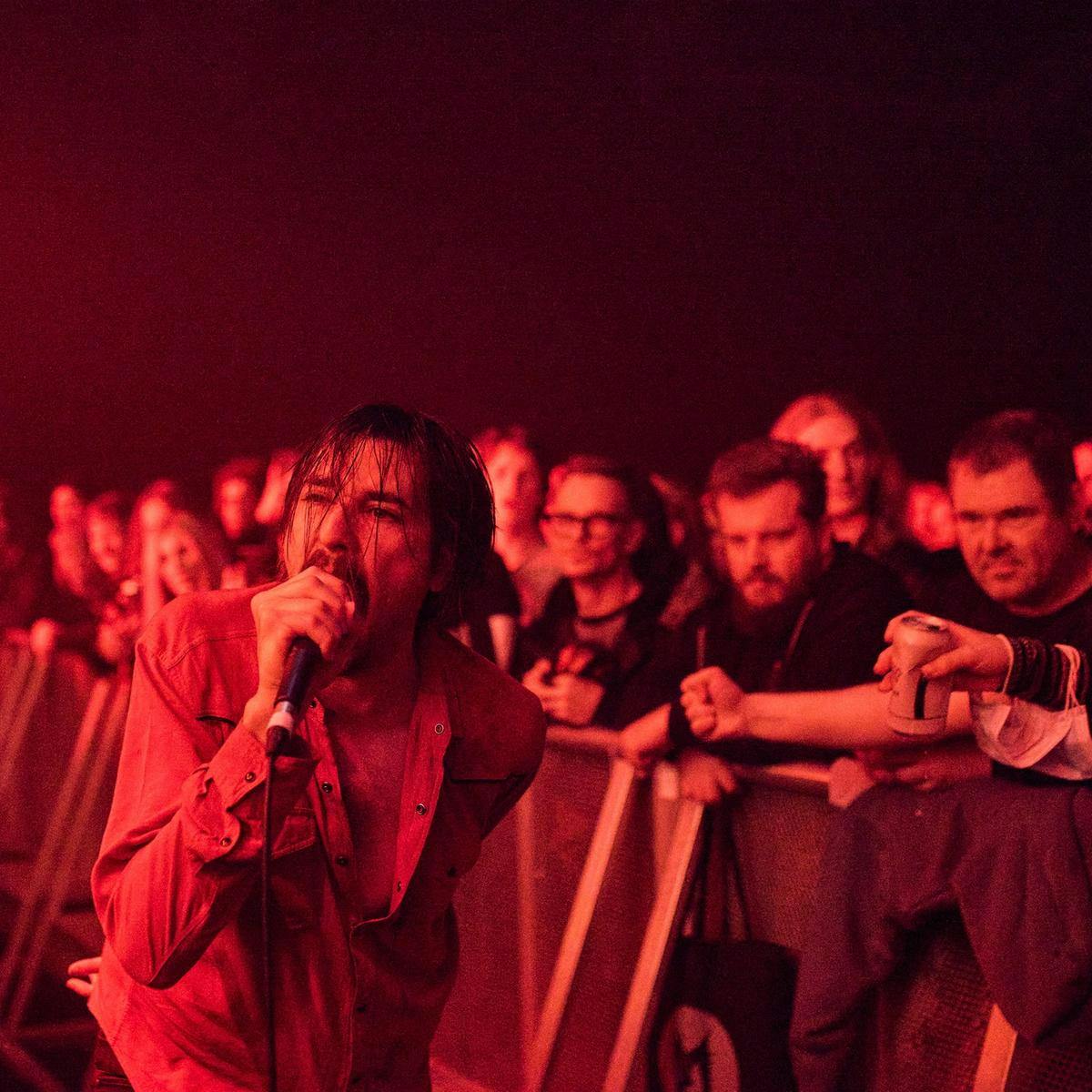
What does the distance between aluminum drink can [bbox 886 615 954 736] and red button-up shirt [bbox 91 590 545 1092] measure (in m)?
0.63

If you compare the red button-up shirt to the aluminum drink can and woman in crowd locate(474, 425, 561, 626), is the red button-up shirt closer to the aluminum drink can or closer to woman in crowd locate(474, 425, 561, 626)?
the aluminum drink can

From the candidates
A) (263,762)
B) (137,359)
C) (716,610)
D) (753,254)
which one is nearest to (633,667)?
(716,610)

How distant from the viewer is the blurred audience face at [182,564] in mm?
5992

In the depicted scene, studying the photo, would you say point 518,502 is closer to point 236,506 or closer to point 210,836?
point 236,506

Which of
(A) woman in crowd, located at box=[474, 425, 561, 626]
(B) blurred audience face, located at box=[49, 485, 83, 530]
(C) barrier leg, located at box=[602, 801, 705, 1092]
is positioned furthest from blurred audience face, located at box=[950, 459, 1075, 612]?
(B) blurred audience face, located at box=[49, 485, 83, 530]

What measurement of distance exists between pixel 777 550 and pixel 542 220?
2386 millimetres

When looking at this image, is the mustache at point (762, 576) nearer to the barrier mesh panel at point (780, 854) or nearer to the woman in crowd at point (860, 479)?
the woman in crowd at point (860, 479)

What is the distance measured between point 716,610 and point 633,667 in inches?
15.2

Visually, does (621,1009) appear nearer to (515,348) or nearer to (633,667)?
(633,667)

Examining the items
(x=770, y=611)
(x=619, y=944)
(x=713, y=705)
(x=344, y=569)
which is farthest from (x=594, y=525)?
(x=344, y=569)

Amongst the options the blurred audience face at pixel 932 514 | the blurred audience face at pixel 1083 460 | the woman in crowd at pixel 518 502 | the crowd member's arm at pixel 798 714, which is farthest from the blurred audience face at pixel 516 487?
the blurred audience face at pixel 1083 460

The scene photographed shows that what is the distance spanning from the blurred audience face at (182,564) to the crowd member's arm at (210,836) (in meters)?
4.38

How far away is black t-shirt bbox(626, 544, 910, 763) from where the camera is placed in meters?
3.25

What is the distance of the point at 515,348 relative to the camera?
5.68 metres
